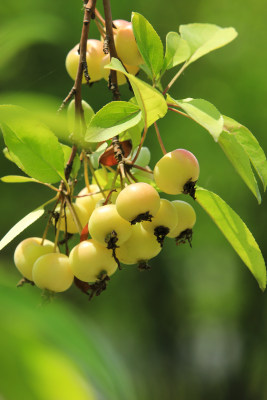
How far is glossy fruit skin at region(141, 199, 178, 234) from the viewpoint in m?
0.47

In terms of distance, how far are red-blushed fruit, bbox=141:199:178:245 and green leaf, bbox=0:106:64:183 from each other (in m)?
0.12

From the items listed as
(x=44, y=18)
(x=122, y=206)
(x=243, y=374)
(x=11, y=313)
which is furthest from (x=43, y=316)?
(x=243, y=374)

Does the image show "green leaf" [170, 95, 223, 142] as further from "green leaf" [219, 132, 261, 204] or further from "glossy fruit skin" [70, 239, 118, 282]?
"glossy fruit skin" [70, 239, 118, 282]

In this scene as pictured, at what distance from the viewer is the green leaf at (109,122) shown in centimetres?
45

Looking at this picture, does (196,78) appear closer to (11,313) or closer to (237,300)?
(237,300)

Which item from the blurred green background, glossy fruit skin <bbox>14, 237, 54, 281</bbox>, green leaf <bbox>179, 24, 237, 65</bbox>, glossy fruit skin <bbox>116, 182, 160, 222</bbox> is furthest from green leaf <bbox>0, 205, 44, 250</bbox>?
the blurred green background

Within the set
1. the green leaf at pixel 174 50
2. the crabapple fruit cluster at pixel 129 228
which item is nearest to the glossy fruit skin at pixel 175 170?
the crabapple fruit cluster at pixel 129 228

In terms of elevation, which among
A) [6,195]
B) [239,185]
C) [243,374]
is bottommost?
[243,374]

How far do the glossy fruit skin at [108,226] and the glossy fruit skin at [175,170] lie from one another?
0.17 ft

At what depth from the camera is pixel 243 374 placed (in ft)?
11.7

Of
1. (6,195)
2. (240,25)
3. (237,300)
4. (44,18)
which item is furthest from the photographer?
(237,300)

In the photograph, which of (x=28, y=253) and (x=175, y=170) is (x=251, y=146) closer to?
(x=175, y=170)

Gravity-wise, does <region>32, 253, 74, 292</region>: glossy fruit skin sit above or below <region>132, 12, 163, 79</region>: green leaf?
below

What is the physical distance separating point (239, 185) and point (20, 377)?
3376 mm
